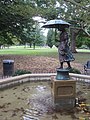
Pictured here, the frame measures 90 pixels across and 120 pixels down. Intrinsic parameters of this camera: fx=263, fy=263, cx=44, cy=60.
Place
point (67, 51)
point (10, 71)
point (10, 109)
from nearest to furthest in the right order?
point (10, 109) < point (67, 51) < point (10, 71)

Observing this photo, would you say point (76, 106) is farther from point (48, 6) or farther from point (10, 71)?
point (48, 6)

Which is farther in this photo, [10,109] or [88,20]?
[88,20]

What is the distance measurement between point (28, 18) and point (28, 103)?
12721 mm

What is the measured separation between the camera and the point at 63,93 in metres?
7.08

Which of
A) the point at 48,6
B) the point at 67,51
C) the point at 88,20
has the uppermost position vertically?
the point at 48,6

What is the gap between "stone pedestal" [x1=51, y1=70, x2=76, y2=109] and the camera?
696 cm

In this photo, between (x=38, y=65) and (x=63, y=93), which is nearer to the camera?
(x=63, y=93)

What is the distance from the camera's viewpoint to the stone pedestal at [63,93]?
6961 mm

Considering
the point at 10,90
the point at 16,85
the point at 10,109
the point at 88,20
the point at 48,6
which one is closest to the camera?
the point at 10,109

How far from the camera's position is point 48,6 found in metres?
22.2

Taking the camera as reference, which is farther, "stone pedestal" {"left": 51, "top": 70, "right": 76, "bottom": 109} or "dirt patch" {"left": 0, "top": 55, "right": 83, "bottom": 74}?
"dirt patch" {"left": 0, "top": 55, "right": 83, "bottom": 74}

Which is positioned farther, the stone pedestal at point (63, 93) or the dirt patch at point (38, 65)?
the dirt patch at point (38, 65)

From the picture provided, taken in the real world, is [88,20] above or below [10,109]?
above

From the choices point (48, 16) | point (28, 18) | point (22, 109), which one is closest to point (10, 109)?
point (22, 109)
